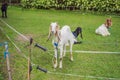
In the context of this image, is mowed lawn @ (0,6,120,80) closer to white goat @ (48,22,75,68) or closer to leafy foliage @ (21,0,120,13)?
white goat @ (48,22,75,68)

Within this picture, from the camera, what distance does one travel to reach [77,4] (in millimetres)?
28016

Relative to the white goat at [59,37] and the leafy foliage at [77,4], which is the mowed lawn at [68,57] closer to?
the white goat at [59,37]

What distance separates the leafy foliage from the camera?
27.4 meters

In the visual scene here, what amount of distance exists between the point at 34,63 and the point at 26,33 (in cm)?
598

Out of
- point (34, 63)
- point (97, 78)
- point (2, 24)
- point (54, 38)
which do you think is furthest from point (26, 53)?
point (2, 24)

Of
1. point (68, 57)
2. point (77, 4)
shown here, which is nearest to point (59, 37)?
point (68, 57)

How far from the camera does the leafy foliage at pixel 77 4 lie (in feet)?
90.0

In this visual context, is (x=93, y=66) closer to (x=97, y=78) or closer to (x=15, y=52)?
(x=97, y=78)

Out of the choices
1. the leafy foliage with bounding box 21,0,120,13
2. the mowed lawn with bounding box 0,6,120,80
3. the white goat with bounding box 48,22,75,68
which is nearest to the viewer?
the white goat with bounding box 48,22,75,68

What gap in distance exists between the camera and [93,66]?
449 inches

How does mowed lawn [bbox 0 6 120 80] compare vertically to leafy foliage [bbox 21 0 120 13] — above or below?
below

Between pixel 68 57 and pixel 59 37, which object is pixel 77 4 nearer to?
pixel 68 57

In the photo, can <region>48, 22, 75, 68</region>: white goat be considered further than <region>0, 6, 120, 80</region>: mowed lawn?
No

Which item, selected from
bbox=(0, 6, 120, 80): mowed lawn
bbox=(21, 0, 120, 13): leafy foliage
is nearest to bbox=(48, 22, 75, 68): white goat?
bbox=(0, 6, 120, 80): mowed lawn
